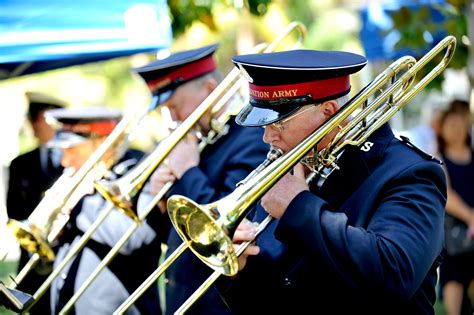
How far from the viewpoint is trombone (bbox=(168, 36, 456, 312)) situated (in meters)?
2.74

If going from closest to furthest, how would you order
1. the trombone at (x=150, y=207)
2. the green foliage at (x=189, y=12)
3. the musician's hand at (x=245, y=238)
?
the musician's hand at (x=245, y=238) → the trombone at (x=150, y=207) → the green foliage at (x=189, y=12)

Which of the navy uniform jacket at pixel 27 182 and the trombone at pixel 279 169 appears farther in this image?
the navy uniform jacket at pixel 27 182

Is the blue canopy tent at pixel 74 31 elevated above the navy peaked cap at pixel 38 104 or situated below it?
above

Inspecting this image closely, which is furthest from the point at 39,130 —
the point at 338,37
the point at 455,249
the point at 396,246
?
the point at 338,37

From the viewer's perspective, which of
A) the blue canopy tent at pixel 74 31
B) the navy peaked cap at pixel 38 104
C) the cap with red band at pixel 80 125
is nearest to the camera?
the blue canopy tent at pixel 74 31

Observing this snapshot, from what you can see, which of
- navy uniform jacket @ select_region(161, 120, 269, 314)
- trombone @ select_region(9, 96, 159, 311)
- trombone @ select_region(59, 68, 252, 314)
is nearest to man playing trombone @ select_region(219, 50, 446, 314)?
navy uniform jacket @ select_region(161, 120, 269, 314)

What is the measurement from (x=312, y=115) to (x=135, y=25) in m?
2.66

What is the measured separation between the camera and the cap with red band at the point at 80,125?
5.11 meters

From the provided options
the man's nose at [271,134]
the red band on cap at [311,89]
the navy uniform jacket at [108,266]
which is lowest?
the navy uniform jacket at [108,266]

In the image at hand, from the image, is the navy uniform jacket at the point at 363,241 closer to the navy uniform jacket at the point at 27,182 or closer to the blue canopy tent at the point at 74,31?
the blue canopy tent at the point at 74,31

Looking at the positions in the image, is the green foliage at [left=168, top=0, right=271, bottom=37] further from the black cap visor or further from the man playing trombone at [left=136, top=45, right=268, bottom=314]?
the black cap visor

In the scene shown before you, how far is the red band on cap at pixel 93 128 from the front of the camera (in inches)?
203

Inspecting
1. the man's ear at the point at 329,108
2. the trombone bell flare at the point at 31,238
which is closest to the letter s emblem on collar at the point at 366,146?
the man's ear at the point at 329,108

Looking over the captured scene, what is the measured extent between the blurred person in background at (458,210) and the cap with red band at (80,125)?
2.84 metres
